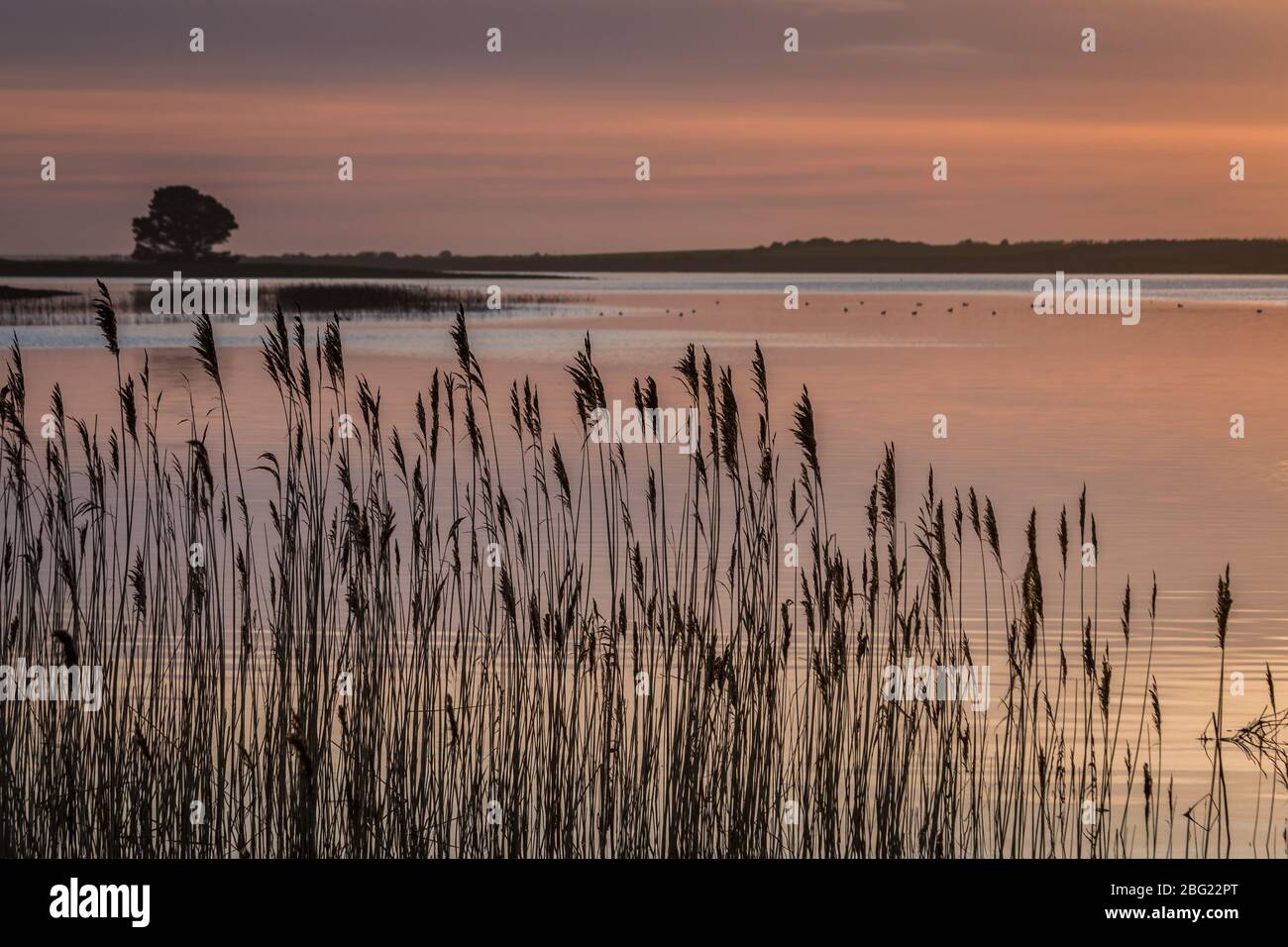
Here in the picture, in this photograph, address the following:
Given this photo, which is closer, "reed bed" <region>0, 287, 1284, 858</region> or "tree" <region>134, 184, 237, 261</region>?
"reed bed" <region>0, 287, 1284, 858</region>

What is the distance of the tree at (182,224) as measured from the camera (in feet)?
325

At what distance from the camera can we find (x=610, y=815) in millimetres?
6613

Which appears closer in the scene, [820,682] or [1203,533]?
[820,682]

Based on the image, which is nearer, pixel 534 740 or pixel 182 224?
pixel 534 740

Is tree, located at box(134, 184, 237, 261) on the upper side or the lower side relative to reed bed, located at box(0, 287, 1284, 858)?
upper

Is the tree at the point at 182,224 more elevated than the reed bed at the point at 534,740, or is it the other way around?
the tree at the point at 182,224

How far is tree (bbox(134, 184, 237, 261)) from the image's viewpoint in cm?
9906

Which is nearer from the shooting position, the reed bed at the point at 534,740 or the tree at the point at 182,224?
the reed bed at the point at 534,740

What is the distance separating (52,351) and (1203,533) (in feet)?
98.3

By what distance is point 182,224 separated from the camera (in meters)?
99.8

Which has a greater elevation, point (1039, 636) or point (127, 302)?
point (127, 302)
